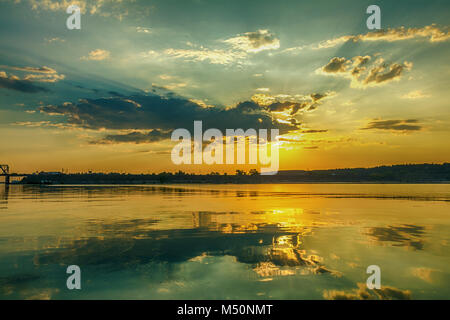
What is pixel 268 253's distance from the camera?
14.7m

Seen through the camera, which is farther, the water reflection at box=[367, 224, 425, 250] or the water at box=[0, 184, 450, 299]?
the water reflection at box=[367, 224, 425, 250]

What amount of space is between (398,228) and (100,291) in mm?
19979

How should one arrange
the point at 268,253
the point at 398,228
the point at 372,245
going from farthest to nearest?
the point at 398,228, the point at 372,245, the point at 268,253

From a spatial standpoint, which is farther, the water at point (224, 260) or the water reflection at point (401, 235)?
the water reflection at point (401, 235)

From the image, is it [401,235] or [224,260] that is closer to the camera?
[224,260]
